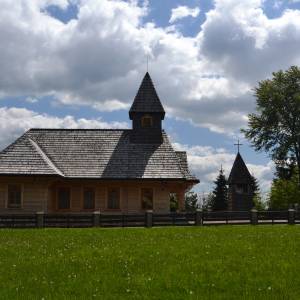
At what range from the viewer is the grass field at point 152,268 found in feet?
35.0

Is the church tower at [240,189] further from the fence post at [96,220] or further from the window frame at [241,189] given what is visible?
the fence post at [96,220]

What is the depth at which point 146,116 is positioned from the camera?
36.4m

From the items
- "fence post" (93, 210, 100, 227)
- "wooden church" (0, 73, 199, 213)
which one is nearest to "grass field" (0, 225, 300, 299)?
"fence post" (93, 210, 100, 227)

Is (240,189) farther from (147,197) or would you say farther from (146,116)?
(147,197)

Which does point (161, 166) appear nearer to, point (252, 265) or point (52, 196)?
point (52, 196)

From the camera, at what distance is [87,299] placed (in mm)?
10055

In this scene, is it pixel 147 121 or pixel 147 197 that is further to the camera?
pixel 147 121

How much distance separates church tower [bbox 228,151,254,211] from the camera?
45188 mm

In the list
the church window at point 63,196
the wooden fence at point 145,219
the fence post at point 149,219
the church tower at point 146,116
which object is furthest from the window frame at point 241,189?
the fence post at point 149,219

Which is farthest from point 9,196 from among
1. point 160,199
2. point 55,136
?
point 160,199

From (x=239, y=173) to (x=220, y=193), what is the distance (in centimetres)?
2991

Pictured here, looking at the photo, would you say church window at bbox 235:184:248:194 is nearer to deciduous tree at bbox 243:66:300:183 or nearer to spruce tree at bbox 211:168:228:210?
deciduous tree at bbox 243:66:300:183

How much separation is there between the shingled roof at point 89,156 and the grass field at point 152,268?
41.9 feet

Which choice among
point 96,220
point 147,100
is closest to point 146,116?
point 147,100
